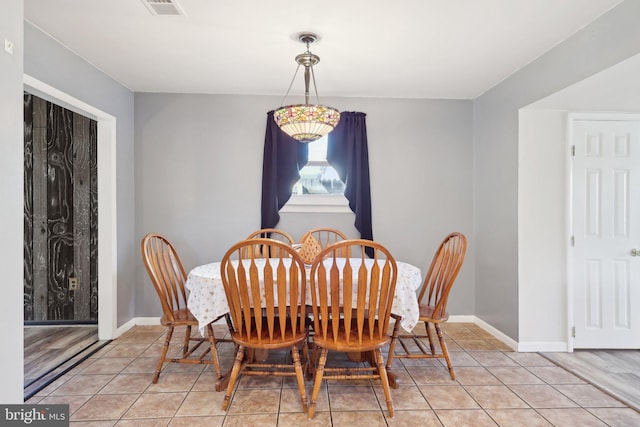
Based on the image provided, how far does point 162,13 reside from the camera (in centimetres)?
212

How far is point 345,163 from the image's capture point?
3658mm

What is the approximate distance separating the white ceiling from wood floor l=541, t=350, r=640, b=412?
92.3 inches

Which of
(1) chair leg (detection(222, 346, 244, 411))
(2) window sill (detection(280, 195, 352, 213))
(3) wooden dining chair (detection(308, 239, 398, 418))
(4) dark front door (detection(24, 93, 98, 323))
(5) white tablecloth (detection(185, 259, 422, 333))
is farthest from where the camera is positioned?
(2) window sill (detection(280, 195, 352, 213))

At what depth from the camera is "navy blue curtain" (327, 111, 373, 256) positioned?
11.9ft

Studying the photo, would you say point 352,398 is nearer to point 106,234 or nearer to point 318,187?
point 318,187

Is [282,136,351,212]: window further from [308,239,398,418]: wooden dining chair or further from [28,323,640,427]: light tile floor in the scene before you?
[308,239,398,418]: wooden dining chair

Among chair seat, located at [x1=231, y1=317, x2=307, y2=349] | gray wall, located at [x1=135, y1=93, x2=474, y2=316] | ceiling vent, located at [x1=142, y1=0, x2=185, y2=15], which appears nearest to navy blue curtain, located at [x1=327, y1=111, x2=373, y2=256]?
gray wall, located at [x1=135, y1=93, x2=474, y2=316]

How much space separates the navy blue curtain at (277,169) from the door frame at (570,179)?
7.59ft

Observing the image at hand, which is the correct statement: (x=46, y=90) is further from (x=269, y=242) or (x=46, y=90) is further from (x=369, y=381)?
(x=369, y=381)

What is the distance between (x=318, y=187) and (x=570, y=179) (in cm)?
224

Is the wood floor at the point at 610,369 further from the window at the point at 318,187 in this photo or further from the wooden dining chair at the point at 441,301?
the window at the point at 318,187

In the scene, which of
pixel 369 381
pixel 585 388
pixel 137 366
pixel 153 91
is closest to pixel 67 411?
pixel 137 366
